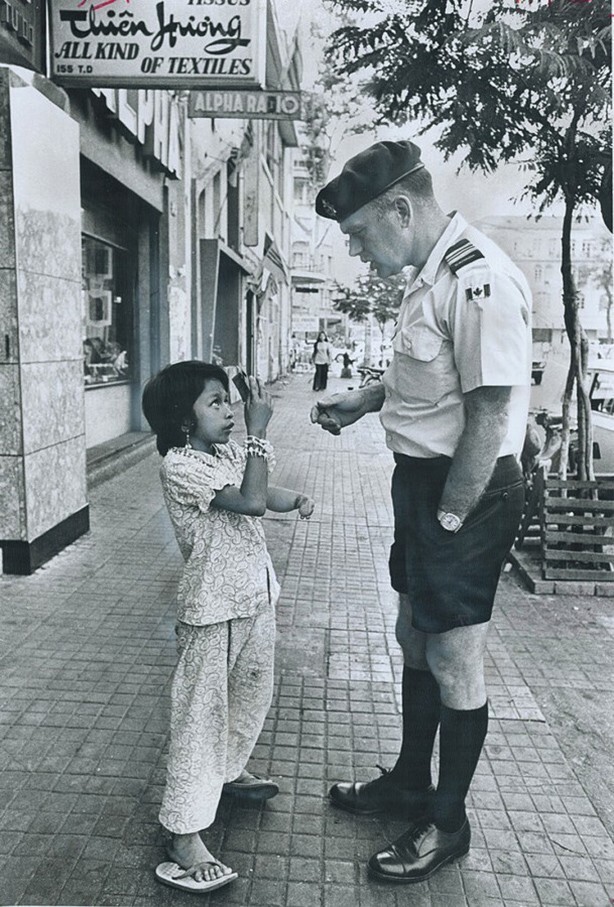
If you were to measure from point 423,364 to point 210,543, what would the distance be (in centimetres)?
80

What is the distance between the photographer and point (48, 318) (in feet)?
17.1

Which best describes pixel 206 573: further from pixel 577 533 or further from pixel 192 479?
pixel 577 533

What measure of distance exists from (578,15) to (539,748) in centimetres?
371

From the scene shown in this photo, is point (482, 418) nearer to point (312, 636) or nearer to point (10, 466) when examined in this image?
point (312, 636)

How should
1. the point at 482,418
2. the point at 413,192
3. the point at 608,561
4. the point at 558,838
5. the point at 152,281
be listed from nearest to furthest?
the point at 482,418, the point at 413,192, the point at 558,838, the point at 608,561, the point at 152,281

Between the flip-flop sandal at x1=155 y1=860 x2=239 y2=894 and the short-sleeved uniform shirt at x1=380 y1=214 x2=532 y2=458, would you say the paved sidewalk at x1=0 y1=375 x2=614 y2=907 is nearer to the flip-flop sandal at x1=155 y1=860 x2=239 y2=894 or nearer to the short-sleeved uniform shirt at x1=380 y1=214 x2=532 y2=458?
the flip-flop sandal at x1=155 y1=860 x2=239 y2=894

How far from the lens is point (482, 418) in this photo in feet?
7.14

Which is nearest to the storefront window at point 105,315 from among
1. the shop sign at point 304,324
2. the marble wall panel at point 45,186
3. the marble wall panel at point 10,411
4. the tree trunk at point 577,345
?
the marble wall panel at point 45,186

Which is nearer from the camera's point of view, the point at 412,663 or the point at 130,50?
the point at 412,663

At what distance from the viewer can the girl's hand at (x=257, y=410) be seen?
2264 mm

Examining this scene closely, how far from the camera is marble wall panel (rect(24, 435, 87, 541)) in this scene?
16.5 feet

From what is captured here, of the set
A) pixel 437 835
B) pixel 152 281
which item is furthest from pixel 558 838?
pixel 152 281

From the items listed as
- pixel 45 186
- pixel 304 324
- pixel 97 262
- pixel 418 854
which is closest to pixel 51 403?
pixel 45 186

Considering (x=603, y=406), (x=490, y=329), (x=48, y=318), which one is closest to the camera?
(x=490, y=329)
